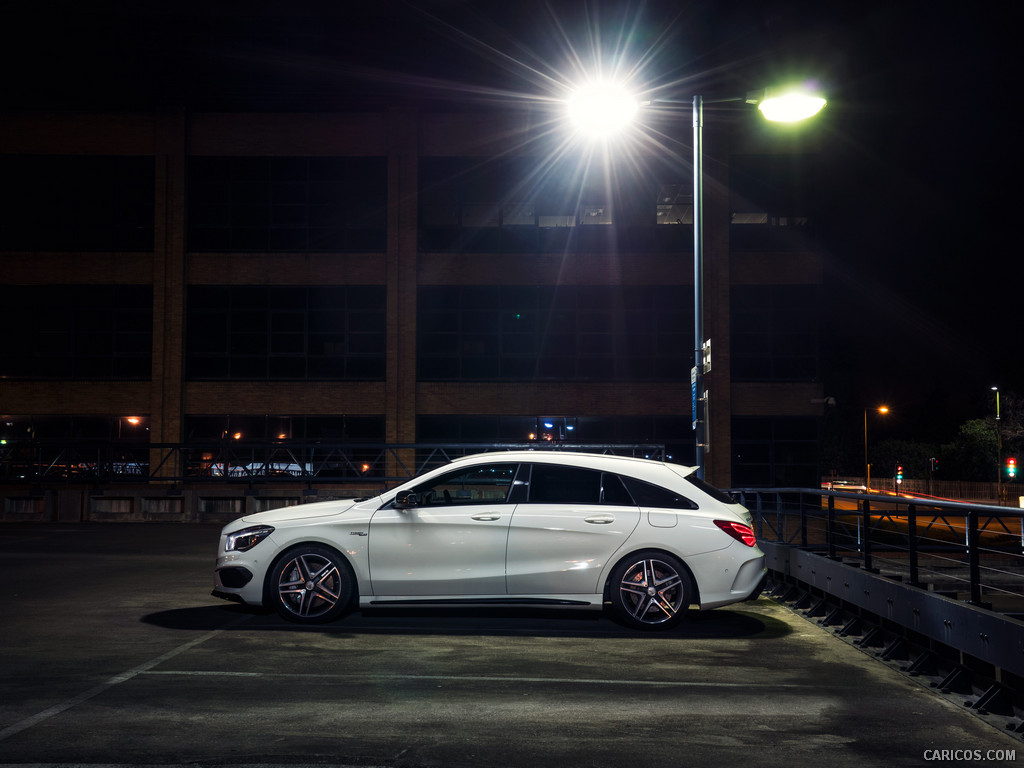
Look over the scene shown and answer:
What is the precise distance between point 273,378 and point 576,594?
99.1 feet

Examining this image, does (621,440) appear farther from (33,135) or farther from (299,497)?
(33,135)

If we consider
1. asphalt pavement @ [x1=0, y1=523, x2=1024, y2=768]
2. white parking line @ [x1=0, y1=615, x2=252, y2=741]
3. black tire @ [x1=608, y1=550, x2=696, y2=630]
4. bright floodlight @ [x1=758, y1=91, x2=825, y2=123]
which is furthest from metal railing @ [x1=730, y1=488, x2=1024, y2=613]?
white parking line @ [x1=0, y1=615, x2=252, y2=741]

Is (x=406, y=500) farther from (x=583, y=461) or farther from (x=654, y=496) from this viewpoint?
(x=654, y=496)

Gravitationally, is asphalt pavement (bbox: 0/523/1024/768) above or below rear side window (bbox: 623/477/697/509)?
below

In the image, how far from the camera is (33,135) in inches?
1513

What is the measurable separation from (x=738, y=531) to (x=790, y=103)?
7.15 metres

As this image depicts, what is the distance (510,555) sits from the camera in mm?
9500

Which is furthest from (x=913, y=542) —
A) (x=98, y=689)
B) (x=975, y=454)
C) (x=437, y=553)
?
(x=975, y=454)

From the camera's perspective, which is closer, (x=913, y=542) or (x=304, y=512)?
(x=913, y=542)

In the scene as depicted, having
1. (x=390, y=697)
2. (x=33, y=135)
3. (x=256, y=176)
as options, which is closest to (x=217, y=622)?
(x=390, y=697)

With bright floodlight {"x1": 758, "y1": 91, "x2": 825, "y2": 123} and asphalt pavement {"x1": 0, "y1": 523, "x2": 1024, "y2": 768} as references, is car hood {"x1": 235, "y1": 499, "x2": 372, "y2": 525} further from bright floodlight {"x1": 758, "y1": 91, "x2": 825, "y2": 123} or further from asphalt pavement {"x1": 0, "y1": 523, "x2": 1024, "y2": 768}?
bright floodlight {"x1": 758, "y1": 91, "x2": 825, "y2": 123}

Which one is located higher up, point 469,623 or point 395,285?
point 395,285

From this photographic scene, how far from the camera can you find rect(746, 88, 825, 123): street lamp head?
13977mm

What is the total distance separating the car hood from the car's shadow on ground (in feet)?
2.88
